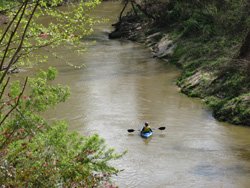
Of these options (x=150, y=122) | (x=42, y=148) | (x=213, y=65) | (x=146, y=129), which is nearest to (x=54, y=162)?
(x=42, y=148)

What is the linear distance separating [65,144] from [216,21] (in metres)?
25.6

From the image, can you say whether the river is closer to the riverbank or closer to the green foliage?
the riverbank

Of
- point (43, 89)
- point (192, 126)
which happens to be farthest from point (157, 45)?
point (43, 89)

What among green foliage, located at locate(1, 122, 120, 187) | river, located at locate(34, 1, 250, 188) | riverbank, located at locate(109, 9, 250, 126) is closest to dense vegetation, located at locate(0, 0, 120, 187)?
green foliage, located at locate(1, 122, 120, 187)

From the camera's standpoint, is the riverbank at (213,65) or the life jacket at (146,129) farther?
the riverbank at (213,65)

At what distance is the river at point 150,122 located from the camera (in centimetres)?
1644

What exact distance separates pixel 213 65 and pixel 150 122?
6005 mm

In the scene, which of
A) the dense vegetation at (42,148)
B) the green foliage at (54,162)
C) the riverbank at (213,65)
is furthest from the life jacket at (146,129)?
the green foliage at (54,162)

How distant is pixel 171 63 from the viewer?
30766mm

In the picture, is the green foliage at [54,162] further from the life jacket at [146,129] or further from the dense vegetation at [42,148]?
the life jacket at [146,129]

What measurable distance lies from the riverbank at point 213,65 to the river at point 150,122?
59 cm

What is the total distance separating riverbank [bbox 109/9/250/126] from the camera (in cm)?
2159

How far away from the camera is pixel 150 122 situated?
71.5 feet

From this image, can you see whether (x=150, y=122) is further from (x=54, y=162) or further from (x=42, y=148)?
(x=54, y=162)
